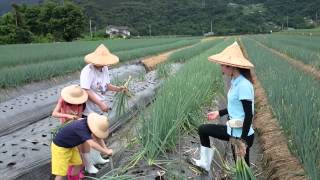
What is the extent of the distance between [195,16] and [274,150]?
65.3 m

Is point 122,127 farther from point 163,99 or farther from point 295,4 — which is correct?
point 295,4

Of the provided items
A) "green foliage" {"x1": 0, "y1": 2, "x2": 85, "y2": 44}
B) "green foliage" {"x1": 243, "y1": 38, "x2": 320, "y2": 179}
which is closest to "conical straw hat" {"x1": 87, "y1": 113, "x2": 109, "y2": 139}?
"green foliage" {"x1": 243, "y1": 38, "x2": 320, "y2": 179}

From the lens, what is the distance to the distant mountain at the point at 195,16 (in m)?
63.0

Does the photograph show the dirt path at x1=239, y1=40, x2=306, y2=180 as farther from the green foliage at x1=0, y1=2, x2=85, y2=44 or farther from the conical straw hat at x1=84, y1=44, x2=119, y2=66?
the green foliage at x1=0, y1=2, x2=85, y2=44

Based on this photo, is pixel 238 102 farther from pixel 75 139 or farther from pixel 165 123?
pixel 75 139

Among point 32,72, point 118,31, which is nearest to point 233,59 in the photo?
point 32,72

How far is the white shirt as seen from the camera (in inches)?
151

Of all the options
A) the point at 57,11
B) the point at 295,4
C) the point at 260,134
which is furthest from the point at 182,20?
the point at 260,134

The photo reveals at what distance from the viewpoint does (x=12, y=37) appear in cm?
3344

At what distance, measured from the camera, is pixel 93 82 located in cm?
391

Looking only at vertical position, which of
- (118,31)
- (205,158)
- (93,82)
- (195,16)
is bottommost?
→ (205,158)

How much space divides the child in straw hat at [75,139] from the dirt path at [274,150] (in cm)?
133

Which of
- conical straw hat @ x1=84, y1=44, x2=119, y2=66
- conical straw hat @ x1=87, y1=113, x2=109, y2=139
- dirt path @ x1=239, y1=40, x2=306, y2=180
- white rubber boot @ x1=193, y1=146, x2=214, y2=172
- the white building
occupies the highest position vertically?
the white building

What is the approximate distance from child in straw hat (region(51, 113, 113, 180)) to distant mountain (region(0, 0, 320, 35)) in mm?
57427
